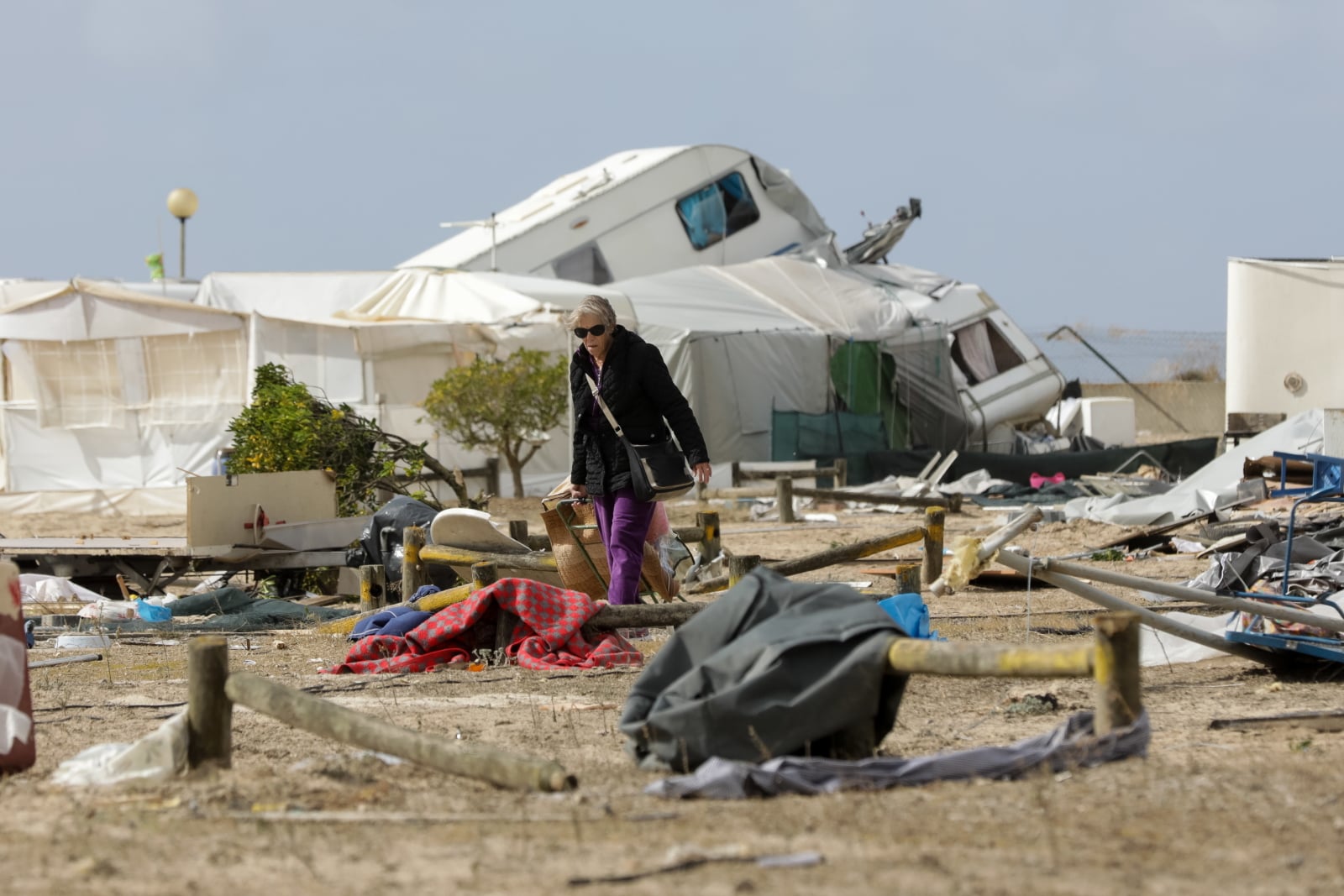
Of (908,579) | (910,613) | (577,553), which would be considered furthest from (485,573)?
(910,613)

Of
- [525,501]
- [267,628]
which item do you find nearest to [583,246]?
[525,501]

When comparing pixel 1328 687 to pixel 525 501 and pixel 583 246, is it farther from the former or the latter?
pixel 583 246

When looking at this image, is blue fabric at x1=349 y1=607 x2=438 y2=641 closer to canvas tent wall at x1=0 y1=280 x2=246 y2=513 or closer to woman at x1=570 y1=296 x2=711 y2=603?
woman at x1=570 y1=296 x2=711 y2=603

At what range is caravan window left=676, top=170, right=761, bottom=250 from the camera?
27.0 metres

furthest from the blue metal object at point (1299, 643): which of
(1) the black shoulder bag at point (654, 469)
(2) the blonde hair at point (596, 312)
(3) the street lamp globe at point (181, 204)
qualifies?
(3) the street lamp globe at point (181, 204)

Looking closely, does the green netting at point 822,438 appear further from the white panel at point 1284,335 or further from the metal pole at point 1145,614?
the metal pole at point 1145,614

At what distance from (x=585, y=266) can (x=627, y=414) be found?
743 inches

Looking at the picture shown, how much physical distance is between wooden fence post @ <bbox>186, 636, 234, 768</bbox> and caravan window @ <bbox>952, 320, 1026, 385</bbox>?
2263cm

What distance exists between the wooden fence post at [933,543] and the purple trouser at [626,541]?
10.3 ft

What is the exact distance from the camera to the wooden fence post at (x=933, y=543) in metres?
10.2

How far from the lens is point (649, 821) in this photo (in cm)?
405

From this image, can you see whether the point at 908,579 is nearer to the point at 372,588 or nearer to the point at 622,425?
the point at 622,425

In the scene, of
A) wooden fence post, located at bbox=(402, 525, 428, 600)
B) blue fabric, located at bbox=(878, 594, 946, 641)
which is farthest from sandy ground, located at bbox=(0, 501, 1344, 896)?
wooden fence post, located at bbox=(402, 525, 428, 600)

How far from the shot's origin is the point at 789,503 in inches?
683
